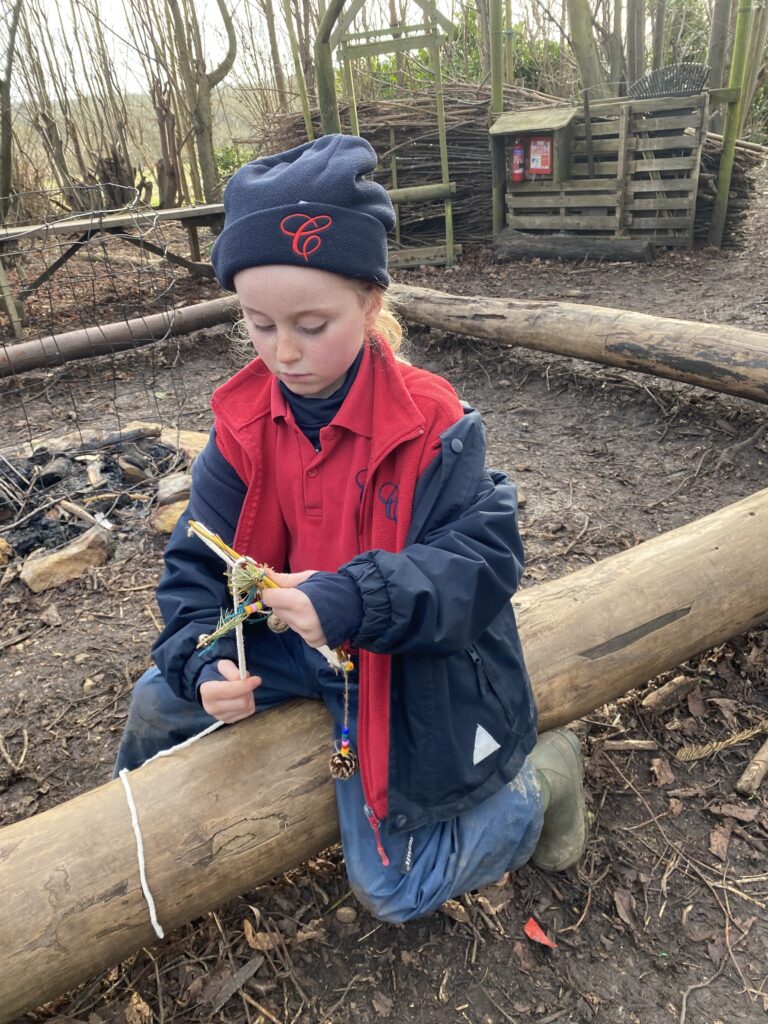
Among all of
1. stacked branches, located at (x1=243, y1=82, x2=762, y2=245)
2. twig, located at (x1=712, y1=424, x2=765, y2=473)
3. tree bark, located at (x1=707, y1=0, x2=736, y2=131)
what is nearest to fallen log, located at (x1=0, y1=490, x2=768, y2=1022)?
twig, located at (x1=712, y1=424, x2=765, y2=473)

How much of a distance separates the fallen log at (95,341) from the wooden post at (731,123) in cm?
553

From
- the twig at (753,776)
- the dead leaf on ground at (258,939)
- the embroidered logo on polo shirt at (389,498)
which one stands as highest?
the embroidered logo on polo shirt at (389,498)

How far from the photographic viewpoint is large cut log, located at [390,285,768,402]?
395 cm

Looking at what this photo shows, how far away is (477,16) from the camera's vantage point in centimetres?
1248

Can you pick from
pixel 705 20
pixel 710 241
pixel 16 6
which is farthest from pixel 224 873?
pixel 705 20

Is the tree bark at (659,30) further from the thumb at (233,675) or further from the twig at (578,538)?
the thumb at (233,675)

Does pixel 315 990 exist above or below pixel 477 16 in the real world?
below

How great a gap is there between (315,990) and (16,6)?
35.2 feet

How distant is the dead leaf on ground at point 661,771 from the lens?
2150 millimetres

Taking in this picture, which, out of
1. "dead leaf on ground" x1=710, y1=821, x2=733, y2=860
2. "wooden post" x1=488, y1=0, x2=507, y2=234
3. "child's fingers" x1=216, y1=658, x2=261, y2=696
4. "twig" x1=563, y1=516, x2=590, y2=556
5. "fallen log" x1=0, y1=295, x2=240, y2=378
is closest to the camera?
"child's fingers" x1=216, y1=658, x2=261, y2=696

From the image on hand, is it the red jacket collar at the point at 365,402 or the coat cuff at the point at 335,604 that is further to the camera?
the red jacket collar at the point at 365,402

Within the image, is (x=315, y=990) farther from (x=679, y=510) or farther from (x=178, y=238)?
(x=178, y=238)

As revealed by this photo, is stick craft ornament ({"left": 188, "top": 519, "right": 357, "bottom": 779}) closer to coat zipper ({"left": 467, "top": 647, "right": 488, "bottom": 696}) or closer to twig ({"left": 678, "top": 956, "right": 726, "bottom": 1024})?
coat zipper ({"left": 467, "top": 647, "right": 488, "bottom": 696})

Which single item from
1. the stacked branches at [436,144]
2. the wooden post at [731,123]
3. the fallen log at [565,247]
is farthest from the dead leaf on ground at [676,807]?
the stacked branches at [436,144]
